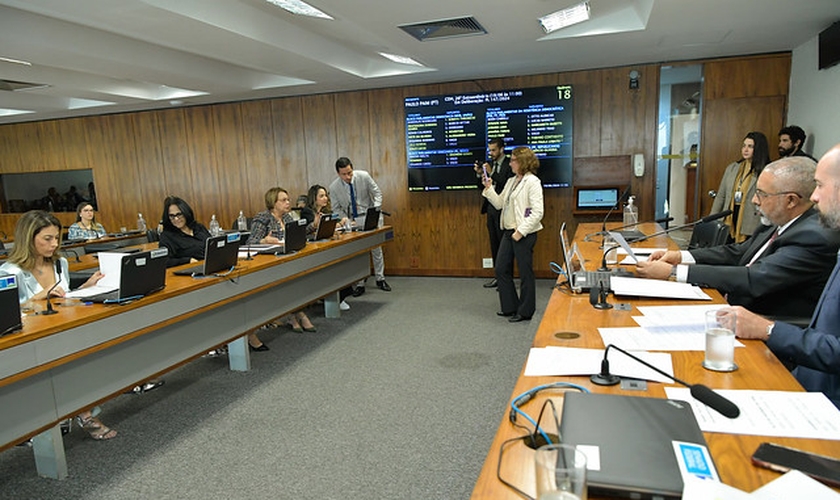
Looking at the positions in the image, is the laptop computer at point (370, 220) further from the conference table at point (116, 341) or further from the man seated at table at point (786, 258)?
the man seated at table at point (786, 258)

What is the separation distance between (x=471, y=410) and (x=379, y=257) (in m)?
3.47

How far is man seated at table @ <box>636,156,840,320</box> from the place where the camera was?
1.97m

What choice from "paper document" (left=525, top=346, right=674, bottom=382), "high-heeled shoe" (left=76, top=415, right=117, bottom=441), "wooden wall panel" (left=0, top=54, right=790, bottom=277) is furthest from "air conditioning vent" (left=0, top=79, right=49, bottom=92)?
"paper document" (left=525, top=346, right=674, bottom=382)

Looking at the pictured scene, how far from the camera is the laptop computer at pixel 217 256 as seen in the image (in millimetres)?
3096

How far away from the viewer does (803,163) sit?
2.03m

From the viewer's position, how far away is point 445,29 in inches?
166

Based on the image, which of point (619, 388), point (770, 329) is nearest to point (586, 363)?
point (619, 388)

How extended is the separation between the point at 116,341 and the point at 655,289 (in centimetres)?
252

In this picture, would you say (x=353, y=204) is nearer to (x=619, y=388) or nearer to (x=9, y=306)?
(x=9, y=306)

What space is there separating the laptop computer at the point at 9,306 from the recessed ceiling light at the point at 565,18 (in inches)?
148

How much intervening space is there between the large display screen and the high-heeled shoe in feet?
14.6

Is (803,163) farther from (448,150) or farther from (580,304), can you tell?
(448,150)

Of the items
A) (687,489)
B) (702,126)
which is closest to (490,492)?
(687,489)

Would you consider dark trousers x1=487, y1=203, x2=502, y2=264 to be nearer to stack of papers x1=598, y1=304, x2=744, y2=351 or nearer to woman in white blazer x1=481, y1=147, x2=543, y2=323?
woman in white blazer x1=481, y1=147, x2=543, y2=323
